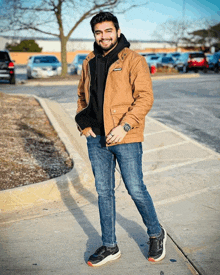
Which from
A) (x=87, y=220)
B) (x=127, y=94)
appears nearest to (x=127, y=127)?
(x=127, y=94)

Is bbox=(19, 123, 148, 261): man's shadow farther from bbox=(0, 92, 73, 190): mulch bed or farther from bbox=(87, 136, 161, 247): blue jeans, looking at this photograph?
bbox=(87, 136, 161, 247): blue jeans

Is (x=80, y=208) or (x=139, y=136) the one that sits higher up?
(x=139, y=136)

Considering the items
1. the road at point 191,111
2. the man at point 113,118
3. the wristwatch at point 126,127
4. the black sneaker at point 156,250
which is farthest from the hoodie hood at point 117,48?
the road at point 191,111

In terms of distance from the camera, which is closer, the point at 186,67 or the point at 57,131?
the point at 57,131

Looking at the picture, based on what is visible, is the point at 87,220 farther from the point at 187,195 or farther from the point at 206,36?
the point at 206,36

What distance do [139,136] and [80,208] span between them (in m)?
1.67

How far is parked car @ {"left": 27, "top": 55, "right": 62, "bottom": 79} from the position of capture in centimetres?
2330

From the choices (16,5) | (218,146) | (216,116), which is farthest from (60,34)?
(218,146)

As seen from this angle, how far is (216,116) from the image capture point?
9.66 m

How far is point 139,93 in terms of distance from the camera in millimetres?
2750

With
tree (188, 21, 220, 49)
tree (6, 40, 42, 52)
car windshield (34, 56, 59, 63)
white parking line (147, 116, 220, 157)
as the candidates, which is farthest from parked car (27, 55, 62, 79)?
tree (188, 21, 220, 49)

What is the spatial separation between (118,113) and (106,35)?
60 centimetres

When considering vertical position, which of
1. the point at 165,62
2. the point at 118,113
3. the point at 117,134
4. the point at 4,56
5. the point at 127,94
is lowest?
A: the point at 165,62

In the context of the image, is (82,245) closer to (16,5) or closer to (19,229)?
Answer: (19,229)
